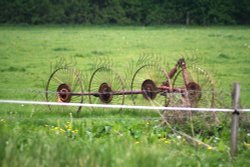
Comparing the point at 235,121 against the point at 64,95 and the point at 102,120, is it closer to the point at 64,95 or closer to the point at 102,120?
the point at 102,120

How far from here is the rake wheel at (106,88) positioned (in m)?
11.0

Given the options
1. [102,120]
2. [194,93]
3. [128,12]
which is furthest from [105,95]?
[128,12]

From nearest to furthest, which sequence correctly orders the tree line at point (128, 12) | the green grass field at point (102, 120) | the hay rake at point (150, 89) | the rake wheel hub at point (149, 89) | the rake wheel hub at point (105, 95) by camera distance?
the green grass field at point (102, 120)
the hay rake at point (150, 89)
the rake wheel hub at point (149, 89)
the rake wheel hub at point (105, 95)
the tree line at point (128, 12)

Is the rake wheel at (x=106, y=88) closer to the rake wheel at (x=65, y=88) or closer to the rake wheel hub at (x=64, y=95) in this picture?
the rake wheel at (x=65, y=88)

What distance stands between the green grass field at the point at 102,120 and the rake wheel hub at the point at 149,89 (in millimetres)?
371

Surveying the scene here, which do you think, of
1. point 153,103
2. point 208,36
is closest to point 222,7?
point 208,36

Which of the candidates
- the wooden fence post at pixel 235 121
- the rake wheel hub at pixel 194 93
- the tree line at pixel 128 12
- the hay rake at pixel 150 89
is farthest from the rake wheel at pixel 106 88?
the tree line at pixel 128 12

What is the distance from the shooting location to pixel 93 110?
35.6ft

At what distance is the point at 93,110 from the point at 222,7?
109 feet

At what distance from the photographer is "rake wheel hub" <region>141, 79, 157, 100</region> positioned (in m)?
10.8

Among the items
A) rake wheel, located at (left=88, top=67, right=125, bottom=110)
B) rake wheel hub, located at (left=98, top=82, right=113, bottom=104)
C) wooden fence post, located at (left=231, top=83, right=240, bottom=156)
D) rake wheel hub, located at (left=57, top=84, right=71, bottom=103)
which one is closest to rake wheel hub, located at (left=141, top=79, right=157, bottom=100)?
rake wheel, located at (left=88, top=67, right=125, bottom=110)

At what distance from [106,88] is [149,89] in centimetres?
96

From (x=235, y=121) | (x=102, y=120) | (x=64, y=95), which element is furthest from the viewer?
(x=64, y=95)

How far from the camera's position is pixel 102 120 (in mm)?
9305
